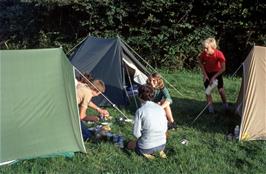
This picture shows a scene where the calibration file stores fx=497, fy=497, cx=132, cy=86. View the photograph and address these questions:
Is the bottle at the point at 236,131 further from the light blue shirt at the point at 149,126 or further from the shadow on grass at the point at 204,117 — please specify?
the light blue shirt at the point at 149,126

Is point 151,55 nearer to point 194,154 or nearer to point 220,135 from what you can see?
point 220,135

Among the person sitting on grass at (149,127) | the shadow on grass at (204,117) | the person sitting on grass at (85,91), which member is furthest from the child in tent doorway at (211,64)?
the person sitting on grass at (149,127)

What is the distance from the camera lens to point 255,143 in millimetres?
6461

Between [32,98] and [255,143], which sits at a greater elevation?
[32,98]

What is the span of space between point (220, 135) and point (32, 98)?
2657 mm

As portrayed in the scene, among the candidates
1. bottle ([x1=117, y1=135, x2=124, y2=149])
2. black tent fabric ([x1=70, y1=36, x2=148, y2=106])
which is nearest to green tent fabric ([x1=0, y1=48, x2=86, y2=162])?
bottle ([x1=117, y1=135, x2=124, y2=149])

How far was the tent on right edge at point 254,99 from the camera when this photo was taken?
658 cm

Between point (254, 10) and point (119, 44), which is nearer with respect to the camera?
point (119, 44)

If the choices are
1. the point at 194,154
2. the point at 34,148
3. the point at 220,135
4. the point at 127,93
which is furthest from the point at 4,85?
the point at 127,93

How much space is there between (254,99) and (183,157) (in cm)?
150

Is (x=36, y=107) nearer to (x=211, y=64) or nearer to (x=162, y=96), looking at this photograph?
(x=162, y=96)

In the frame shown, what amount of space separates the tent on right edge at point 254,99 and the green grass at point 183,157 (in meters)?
0.18

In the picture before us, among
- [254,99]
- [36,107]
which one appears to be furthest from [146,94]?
[254,99]

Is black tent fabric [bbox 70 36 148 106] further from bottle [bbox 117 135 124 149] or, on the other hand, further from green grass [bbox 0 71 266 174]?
bottle [bbox 117 135 124 149]
